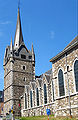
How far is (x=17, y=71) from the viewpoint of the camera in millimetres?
43156

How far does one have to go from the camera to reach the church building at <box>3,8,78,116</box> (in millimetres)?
19203

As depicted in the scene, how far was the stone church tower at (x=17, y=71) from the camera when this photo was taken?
4097cm

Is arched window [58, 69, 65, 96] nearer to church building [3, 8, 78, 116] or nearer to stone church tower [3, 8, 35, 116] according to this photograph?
church building [3, 8, 78, 116]

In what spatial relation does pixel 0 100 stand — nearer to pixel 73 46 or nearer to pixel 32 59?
pixel 32 59

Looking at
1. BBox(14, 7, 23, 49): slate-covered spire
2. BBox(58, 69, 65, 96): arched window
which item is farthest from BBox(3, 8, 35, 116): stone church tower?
BBox(58, 69, 65, 96): arched window

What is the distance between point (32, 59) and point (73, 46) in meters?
27.7

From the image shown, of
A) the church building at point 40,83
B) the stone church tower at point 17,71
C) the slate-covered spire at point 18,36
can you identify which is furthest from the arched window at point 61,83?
the slate-covered spire at point 18,36

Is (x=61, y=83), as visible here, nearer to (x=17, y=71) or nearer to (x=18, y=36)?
(x=17, y=71)

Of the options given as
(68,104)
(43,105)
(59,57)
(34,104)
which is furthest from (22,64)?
(68,104)

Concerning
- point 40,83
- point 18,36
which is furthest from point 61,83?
point 18,36

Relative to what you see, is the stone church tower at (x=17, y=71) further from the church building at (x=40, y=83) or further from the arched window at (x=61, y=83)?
the arched window at (x=61, y=83)

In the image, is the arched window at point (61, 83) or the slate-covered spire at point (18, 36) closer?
the arched window at point (61, 83)

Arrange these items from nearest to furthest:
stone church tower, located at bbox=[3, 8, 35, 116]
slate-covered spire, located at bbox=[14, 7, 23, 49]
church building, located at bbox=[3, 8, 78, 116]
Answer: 1. church building, located at bbox=[3, 8, 78, 116]
2. stone church tower, located at bbox=[3, 8, 35, 116]
3. slate-covered spire, located at bbox=[14, 7, 23, 49]

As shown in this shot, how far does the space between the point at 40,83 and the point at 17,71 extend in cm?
1117
